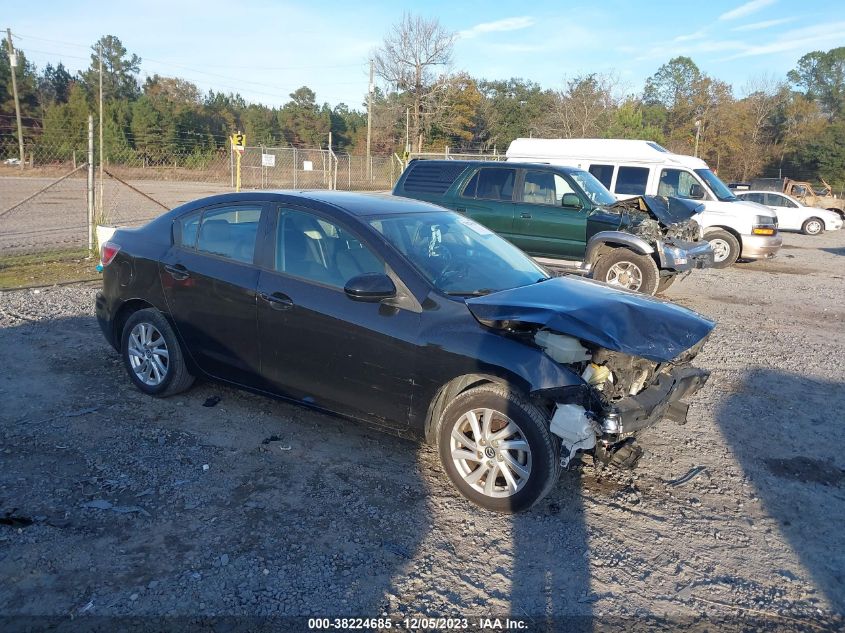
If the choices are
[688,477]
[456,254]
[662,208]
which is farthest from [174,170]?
[688,477]

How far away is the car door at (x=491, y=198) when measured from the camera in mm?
10438

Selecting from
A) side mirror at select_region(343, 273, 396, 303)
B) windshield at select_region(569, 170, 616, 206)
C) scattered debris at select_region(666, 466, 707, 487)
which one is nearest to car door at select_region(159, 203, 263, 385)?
side mirror at select_region(343, 273, 396, 303)

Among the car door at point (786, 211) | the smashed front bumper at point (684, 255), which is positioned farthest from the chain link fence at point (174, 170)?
the smashed front bumper at point (684, 255)

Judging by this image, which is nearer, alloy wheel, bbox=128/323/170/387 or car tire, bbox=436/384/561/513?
car tire, bbox=436/384/561/513

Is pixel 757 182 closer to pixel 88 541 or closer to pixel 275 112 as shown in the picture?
pixel 88 541

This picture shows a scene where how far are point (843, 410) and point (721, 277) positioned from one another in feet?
25.8

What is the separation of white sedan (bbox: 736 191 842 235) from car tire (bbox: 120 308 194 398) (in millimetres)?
22005

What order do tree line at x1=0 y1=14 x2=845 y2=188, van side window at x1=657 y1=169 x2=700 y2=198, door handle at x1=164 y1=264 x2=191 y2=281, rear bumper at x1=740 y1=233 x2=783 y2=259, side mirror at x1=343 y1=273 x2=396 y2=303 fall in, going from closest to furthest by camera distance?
side mirror at x1=343 y1=273 x2=396 y2=303 < door handle at x1=164 y1=264 x2=191 y2=281 < rear bumper at x1=740 y1=233 x2=783 y2=259 < van side window at x1=657 y1=169 x2=700 y2=198 < tree line at x1=0 y1=14 x2=845 y2=188

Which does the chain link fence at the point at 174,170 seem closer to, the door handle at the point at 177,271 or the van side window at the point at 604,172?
the van side window at the point at 604,172

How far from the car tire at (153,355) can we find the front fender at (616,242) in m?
6.37

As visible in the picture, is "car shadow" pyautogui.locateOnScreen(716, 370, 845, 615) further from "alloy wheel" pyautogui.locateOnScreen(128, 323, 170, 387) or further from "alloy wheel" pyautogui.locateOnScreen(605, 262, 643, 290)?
"alloy wheel" pyautogui.locateOnScreen(128, 323, 170, 387)

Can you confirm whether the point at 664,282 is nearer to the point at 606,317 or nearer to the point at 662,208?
the point at 662,208

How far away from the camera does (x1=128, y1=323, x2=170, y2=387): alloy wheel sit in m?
5.24

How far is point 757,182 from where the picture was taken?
118 feet
